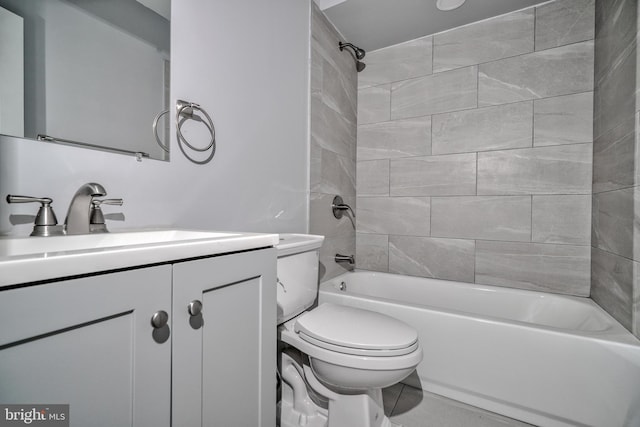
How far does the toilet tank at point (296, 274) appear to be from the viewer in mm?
1160

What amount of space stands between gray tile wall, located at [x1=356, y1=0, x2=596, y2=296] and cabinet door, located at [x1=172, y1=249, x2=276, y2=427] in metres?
1.71

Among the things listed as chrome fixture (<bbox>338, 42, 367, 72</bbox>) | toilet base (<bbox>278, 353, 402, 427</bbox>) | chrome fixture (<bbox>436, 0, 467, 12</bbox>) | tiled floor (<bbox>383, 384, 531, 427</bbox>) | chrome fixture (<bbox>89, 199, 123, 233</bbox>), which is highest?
chrome fixture (<bbox>436, 0, 467, 12</bbox>)

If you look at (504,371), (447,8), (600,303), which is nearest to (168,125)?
(504,371)

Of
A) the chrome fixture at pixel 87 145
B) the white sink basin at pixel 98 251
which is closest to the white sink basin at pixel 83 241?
the white sink basin at pixel 98 251

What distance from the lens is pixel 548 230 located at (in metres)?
1.85

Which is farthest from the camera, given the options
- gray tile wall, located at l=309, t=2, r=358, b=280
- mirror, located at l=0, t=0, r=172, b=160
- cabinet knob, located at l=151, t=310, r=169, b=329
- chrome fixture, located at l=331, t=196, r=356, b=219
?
chrome fixture, located at l=331, t=196, r=356, b=219

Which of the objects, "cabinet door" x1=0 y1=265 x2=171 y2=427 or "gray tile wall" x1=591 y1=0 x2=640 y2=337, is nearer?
"cabinet door" x1=0 y1=265 x2=171 y2=427

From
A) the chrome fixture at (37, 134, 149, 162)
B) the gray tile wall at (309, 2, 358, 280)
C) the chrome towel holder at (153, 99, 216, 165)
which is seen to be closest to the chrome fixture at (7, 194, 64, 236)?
the chrome fixture at (37, 134, 149, 162)

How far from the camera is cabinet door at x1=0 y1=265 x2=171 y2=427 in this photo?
1.22 ft

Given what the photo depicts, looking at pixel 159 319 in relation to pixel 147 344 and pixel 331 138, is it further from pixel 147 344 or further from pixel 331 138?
pixel 331 138

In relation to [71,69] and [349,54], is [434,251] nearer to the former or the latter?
[349,54]

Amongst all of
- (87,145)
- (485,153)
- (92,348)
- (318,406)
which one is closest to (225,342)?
(92,348)

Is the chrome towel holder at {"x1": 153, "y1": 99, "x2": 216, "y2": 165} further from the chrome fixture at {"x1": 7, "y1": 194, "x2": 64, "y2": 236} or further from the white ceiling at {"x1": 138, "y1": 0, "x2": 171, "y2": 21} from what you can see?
the chrome fixture at {"x1": 7, "y1": 194, "x2": 64, "y2": 236}

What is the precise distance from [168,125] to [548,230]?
7.26 ft
